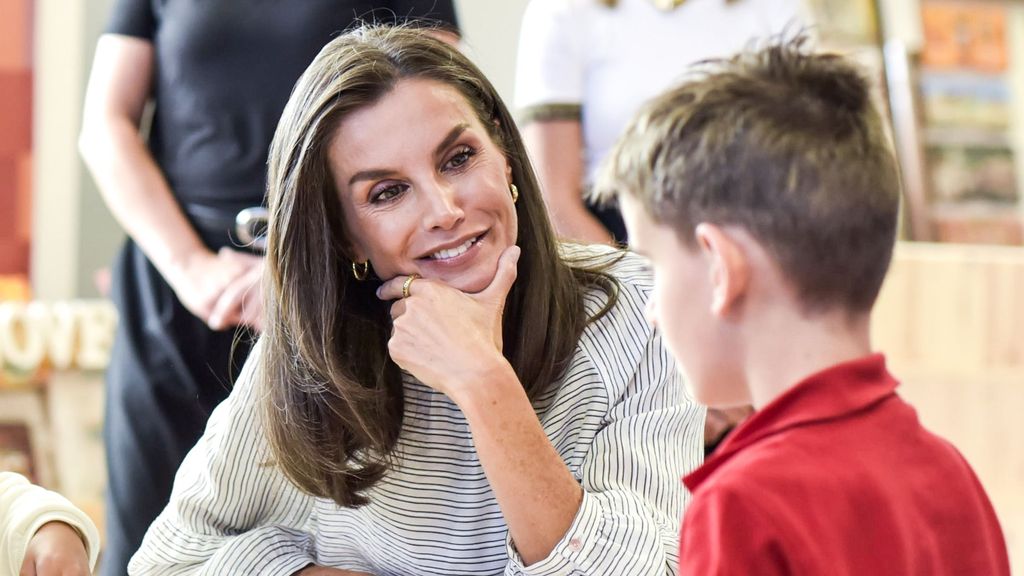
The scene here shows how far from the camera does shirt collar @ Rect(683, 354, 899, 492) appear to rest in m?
0.85

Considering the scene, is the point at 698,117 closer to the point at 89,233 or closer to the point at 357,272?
the point at 357,272

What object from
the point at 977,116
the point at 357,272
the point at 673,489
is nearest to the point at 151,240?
the point at 357,272

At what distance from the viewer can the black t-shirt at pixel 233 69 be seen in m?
1.70

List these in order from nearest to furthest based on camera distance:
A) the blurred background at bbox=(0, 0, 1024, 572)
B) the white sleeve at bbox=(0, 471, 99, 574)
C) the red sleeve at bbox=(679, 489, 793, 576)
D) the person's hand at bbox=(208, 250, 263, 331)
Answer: the red sleeve at bbox=(679, 489, 793, 576), the white sleeve at bbox=(0, 471, 99, 574), the person's hand at bbox=(208, 250, 263, 331), the blurred background at bbox=(0, 0, 1024, 572)

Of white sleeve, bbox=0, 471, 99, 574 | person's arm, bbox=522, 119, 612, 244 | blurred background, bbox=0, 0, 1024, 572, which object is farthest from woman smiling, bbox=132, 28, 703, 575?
blurred background, bbox=0, 0, 1024, 572

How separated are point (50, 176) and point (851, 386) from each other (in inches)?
103

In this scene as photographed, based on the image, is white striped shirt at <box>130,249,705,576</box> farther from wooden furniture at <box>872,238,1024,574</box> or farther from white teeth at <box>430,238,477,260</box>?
wooden furniture at <box>872,238,1024,574</box>

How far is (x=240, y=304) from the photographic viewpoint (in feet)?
5.46

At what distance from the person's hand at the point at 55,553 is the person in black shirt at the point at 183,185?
419mm

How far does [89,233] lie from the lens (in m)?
3.12

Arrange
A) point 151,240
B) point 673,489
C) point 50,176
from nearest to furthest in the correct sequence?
point 673,489, point 151,240, point 50,176

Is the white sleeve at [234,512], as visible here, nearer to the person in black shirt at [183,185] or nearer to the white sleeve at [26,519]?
the white sleeve at [26,519]

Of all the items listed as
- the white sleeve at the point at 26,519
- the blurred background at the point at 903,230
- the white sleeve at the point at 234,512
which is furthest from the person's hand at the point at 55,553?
the blurred background at the point at 903,230

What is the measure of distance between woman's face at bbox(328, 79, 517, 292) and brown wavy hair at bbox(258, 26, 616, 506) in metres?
0.02
